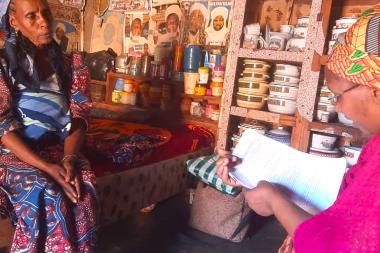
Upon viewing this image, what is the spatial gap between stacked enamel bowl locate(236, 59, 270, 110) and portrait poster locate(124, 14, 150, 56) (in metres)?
0.99

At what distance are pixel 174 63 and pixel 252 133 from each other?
4.78 feet

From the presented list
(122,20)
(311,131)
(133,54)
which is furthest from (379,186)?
(122,20)

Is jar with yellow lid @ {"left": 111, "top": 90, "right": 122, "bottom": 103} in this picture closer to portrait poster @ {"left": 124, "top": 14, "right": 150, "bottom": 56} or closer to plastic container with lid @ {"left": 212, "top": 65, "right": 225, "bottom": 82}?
portrait poster @ {"left": 124, "top": 14, "right": 150, "bottom": 56}

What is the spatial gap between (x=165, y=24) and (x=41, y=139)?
1.56m

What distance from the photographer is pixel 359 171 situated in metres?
0.57

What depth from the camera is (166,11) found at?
2.45 metres

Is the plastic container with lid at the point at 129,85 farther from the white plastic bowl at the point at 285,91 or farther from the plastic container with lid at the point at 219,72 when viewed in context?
the white plastic bowl at the point at 285,91

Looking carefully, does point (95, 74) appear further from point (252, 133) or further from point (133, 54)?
point (252, 133)

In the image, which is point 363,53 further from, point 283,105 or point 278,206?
point 283,105

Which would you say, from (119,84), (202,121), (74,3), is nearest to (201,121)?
(202,121)

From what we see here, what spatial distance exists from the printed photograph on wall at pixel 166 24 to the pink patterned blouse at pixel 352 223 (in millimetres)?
2011

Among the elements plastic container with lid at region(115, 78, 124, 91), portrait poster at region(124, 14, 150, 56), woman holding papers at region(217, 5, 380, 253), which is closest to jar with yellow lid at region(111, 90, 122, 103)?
plastic container with lid at region(115, 78, 124, 91)

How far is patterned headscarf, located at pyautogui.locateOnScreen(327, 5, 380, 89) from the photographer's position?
1.73 feet

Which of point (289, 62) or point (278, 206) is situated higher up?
point (289, 62)
